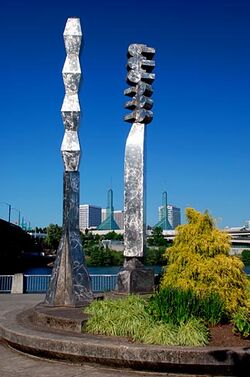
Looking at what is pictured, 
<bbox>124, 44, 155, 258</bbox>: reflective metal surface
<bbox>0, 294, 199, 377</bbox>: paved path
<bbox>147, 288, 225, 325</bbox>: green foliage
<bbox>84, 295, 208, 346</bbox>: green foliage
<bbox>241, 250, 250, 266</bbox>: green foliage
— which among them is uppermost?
<bbox>124, 44, 155, 258</bbox>: reflective metal surface

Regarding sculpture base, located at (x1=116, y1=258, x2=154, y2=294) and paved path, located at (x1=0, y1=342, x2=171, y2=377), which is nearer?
paved path, located at (x1=0, y1=342, x2=171, y2=377)

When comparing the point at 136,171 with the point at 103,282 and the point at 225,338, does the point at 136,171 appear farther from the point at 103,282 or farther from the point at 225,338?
the point at 103,282

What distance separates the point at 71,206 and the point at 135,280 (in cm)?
260

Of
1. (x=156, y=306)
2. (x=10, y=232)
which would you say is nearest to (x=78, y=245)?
(x=156, y=306)

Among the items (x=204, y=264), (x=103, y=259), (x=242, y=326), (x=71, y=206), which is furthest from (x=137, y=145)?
(x=103, y=259)

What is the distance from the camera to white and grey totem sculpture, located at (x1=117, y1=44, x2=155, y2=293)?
12.5 metres

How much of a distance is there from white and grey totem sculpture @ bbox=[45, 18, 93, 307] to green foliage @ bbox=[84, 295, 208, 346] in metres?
2.03

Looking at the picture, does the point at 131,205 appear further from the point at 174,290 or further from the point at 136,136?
the point at 174,290

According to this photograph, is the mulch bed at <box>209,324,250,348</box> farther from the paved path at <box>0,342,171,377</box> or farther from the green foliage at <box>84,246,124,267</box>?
the green foliage at <box>84,246,124,267</box>

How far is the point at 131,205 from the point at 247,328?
6166mm

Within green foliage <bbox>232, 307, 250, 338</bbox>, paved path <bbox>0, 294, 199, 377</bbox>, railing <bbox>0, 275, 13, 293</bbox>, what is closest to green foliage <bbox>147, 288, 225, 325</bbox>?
green foliage <bbox>232, 307, 250, 338</bbox>

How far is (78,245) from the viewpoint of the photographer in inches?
471

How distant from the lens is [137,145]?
1345 cm

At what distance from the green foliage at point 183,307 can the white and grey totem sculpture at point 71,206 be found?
131 inches
